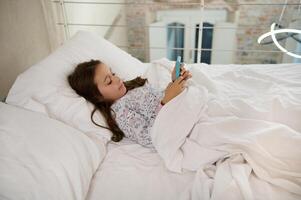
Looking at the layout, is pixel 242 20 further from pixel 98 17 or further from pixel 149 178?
pixel 149 178

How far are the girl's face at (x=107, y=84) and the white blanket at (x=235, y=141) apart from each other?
0.88 feet

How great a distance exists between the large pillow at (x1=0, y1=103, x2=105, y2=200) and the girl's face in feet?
0.81

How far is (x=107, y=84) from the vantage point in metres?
1.17

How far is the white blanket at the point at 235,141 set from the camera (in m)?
0.80

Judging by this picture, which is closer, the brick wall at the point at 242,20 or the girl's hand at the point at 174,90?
the girl's hand at the point at 174,90

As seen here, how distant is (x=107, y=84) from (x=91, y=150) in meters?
0.32

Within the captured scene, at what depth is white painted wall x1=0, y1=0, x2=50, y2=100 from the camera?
1.30 metres

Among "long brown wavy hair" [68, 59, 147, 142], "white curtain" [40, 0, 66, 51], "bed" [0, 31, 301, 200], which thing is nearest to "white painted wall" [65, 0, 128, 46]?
"white curtain" [40, 0, 66, 51]

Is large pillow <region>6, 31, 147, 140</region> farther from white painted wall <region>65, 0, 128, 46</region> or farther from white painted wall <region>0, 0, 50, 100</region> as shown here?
white painted wall <region>65, 0, 128, 46</region>

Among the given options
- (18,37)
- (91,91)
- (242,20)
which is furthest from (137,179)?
(242,20)

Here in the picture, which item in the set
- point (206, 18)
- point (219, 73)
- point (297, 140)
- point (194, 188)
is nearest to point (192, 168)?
point (194, 188)

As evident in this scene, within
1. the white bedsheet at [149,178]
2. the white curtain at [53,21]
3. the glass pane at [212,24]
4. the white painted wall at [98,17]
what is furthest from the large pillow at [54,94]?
the glass pane at [212,24]

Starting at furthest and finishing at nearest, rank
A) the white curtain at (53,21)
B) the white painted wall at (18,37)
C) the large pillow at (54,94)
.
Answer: the white curtain at (53,21) → the white painted wall at (18,37) → the large pillow at (54,94)

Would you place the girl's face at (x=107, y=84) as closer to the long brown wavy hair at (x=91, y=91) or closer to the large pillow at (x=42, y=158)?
the long brown wavy hair at (x=91, y=91)
